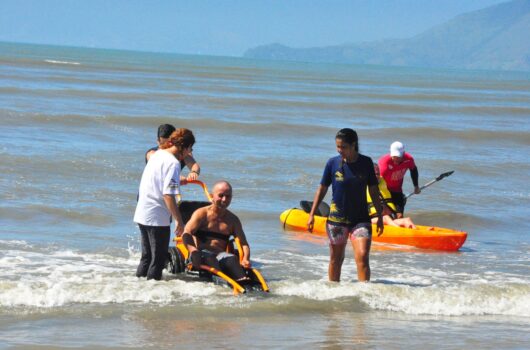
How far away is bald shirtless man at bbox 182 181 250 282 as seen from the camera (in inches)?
353

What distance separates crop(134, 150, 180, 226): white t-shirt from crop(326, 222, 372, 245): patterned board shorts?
152 cm

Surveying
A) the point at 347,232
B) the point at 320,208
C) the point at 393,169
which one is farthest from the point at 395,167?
the point at 347,232

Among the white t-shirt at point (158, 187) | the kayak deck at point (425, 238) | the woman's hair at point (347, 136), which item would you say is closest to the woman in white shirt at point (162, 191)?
the white t-shirt at point (158, 187)

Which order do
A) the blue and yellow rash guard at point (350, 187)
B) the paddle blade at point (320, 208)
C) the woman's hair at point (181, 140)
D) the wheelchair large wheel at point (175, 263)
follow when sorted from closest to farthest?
the woman's hair at point (181, 140)
the blue and yellow rash guard at point (350, 187)
the wheelchair large wheel at point (175, 263)
the paddle blade at point (320, 208)

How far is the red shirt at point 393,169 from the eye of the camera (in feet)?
41.2

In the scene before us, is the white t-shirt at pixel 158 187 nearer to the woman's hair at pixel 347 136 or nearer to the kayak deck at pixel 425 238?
the woman's hair at pixel 347 136

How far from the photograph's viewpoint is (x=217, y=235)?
30.6ft

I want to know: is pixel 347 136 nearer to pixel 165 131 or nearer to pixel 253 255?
pixel 165 131

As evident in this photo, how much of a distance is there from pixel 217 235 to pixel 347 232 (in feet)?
4.14

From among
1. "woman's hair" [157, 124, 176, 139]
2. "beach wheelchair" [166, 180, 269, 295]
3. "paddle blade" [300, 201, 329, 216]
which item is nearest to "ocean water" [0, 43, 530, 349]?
"beach wheelchair" [166, 180, 269, 295]

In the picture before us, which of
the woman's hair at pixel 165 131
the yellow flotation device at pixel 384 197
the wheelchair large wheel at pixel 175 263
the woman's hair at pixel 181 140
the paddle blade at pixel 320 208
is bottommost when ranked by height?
the wheelchair large wheel at pixel 175 263

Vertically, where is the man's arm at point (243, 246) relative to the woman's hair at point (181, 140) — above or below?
below

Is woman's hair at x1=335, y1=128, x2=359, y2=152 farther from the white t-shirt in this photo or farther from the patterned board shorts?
the white t-shirt

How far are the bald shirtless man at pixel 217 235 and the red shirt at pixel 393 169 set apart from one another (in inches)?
149
